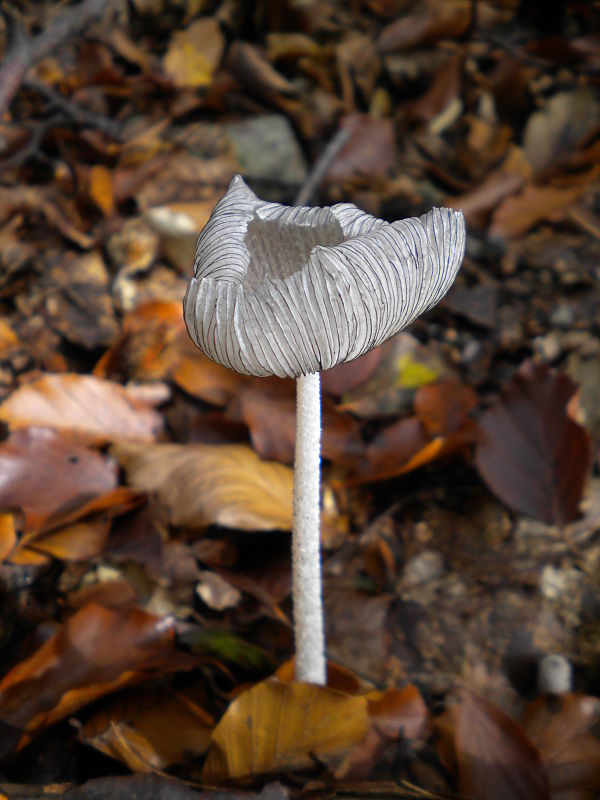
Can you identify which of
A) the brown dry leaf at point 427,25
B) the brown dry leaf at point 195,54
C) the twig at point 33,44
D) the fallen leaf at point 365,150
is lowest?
the fallen leaf at point 365,150

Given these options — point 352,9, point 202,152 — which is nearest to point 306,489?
point 202,152

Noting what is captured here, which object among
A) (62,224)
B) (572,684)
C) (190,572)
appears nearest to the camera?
(572,684)

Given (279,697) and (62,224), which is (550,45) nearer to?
(62,224)

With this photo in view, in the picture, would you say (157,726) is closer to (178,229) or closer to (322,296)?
(322,296)

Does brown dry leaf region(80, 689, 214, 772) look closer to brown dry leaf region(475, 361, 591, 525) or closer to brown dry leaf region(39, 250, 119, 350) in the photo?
brown dry leaf region(475, 361, 591, 525)

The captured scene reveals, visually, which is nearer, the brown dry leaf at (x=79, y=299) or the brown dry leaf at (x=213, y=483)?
the brown dry leaf at (x=213, y=483)

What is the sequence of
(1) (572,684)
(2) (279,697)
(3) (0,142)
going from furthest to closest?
(3) (0,142) → (1) (572,684) → (2) (279,697)

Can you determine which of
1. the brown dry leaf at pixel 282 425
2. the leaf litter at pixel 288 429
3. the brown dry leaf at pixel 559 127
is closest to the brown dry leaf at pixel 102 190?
the leaf litter at pixel 288 429

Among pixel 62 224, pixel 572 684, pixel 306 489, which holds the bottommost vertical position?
pixel 572 684

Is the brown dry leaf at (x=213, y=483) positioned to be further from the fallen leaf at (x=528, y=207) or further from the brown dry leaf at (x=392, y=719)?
the fallen leaf at (x=528, y=207)
